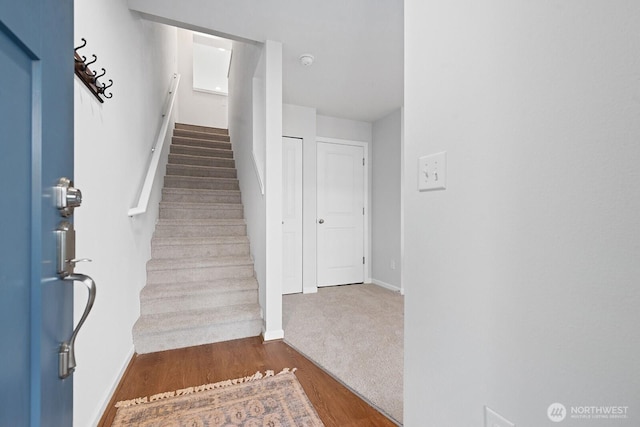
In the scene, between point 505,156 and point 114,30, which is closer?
point 505,156

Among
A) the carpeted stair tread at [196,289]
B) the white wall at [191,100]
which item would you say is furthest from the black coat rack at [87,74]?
the white wall at [191,100]

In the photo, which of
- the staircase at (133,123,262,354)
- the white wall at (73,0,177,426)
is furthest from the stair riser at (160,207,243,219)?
the white wall at (73,0,177,426)

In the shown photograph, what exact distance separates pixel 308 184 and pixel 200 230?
1.45 metres

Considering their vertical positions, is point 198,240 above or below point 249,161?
below

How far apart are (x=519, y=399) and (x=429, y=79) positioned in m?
0.93

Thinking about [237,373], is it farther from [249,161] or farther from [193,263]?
[249,161]

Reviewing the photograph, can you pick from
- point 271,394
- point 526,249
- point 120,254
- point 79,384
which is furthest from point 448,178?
point 120,254

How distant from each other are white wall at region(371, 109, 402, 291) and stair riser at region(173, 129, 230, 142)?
2619 millimetres

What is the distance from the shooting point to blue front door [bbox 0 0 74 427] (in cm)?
41

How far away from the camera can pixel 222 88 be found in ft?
20.2

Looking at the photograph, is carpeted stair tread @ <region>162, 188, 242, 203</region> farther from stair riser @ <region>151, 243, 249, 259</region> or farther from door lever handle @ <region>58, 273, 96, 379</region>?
door lever handle @ <region>58, 273, 96, 379</region>

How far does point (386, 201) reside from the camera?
3889 mm

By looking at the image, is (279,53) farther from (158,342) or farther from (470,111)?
(158,342)

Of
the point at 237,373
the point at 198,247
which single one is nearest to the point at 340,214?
the point at 198,247
